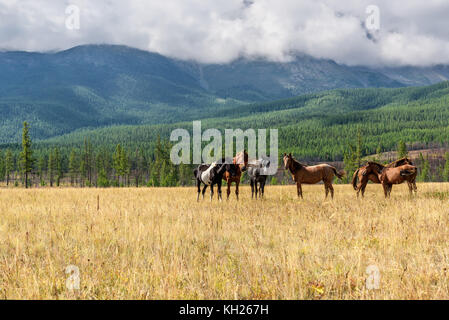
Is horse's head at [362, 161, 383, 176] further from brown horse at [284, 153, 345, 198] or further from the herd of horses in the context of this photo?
brown horse at [284, 153, 345, 198]

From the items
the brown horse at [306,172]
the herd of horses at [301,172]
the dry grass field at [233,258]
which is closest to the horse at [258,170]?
the herd of horses at [301,172]

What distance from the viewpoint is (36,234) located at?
27.7ft

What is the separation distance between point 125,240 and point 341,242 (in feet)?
16.1

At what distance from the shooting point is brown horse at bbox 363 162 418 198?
676 inches

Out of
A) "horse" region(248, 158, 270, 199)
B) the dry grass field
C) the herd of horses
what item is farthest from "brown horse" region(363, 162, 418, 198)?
the dry grass field

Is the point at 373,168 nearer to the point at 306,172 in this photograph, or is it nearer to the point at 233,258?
the point at 306,172

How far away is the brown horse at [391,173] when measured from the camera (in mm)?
17170

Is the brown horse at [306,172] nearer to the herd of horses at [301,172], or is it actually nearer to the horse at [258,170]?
the herd of horses at [301,172]

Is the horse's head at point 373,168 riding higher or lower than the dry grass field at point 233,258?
higher
